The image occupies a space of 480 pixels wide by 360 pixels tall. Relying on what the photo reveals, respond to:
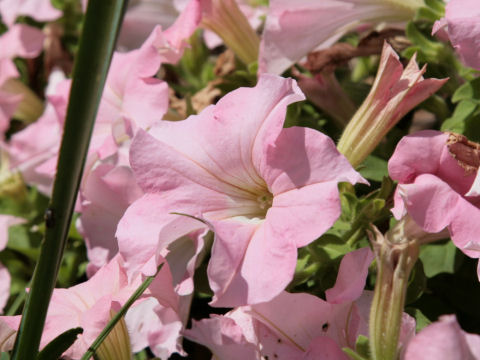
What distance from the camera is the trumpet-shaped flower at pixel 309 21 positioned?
0.75m

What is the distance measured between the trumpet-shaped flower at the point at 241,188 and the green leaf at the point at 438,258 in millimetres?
202

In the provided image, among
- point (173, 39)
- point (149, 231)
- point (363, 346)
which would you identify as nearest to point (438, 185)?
point (363, 346)

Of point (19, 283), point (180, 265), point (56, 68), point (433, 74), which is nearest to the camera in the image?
point (180, 265)

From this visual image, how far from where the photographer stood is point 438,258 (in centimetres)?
72

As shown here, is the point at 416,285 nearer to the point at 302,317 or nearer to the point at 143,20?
the point at 302,317

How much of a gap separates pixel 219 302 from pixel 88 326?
14cm

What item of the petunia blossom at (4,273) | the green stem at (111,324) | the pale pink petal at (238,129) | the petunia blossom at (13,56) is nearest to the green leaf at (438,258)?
the pale pink petal at (238,129)

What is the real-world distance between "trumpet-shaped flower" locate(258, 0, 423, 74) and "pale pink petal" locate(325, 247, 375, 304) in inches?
10.8

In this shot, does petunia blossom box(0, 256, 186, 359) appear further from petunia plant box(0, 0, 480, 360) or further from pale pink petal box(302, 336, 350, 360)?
pale pink petal box(302, 336, 350, 360)

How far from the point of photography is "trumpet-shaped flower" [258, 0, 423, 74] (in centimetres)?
75

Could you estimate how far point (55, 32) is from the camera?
1357 mm

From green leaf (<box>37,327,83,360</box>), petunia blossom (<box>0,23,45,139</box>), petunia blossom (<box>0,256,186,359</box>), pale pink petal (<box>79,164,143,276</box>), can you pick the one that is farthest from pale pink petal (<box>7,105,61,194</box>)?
green leaf (<box>37,327,83,360</box>)

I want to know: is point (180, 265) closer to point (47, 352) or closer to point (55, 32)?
point (47, 352)

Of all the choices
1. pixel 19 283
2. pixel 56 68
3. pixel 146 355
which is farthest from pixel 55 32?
pixel 146 355
